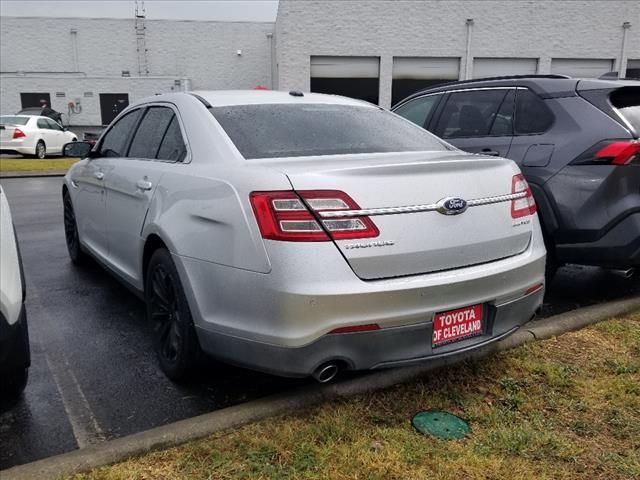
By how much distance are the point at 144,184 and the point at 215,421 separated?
1571 millimetres

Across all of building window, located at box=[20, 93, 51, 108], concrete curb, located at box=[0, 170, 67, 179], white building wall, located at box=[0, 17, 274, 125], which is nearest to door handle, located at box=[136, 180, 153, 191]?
concrete curb, located at box=[0, 170, 67, 179]

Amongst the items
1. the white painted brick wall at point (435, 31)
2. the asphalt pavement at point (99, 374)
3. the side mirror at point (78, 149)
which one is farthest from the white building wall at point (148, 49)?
the asphalt pavement at point (99, 374)

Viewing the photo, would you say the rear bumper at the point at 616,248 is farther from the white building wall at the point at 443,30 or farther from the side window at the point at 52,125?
the white building wall at the point at 443,30

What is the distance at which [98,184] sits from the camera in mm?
4516

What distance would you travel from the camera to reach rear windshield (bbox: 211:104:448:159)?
10.4ft

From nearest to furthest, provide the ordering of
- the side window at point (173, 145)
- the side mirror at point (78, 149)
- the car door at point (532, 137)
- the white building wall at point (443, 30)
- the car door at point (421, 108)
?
the side window at point (173, 145), the car door at point (532, 137), the side mirror at point (78, 149), the car door at point (421, 108), the white building wall at point (443, 30)

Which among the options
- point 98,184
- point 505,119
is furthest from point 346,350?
point 505,119

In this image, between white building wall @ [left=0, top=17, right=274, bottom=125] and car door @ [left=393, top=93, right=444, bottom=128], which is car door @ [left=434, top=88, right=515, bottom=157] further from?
white building wall @ [left=0, top=17, right=274, bottom=125]

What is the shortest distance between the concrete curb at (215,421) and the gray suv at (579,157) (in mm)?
965

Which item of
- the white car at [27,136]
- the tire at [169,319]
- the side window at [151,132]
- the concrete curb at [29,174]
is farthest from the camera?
the white car at [27,136]

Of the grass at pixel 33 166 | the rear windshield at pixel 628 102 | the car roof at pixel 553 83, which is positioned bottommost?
the grass at pixel 33 166

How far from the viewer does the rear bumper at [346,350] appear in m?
2.58

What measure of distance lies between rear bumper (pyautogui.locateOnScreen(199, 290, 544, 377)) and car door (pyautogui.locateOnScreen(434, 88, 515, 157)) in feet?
7.82

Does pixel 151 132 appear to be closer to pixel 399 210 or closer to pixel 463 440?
pixel 399 210
